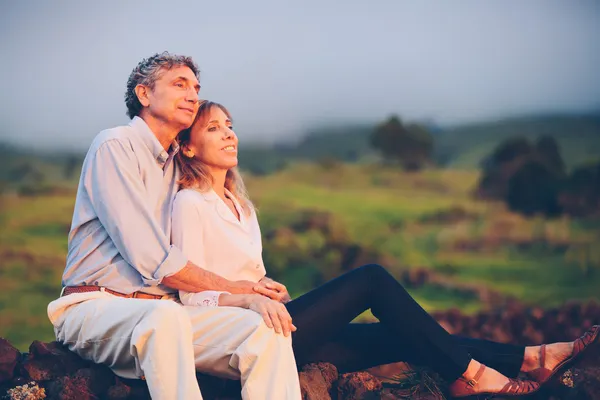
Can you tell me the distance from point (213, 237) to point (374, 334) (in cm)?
69

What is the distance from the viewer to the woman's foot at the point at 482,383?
3.00m

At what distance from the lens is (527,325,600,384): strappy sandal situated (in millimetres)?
3125

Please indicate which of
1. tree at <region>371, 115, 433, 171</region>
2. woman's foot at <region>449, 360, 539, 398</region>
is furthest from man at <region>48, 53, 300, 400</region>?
tree at <region>371, 115, 433, 171</region>

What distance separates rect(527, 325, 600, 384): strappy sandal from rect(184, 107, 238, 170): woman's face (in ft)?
4.38

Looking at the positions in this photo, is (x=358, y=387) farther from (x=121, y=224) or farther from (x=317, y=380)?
(x=121, y=224)

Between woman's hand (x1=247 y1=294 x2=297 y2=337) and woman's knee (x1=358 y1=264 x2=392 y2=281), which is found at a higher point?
woman's knee (x1=358 y1=264 x2=392 y2=281)

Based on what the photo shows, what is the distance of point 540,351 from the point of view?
3.16 meters

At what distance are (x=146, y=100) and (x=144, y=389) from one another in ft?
3.45

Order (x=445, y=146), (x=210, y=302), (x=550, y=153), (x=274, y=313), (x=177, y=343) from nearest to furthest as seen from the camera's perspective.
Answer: (x=177, y=343) < (x=274, y=313) < (x=210, y=302) < (x=550, y=153) < (x=445, y=146)

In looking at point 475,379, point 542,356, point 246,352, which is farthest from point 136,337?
point 542,356

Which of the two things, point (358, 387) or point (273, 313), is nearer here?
point (273, 313)

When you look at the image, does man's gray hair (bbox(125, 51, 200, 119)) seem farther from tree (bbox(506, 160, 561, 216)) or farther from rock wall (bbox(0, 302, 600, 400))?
tree (bbox(506, 160, 561, 216))

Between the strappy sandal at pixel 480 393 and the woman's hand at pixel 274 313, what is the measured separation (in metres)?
0.67

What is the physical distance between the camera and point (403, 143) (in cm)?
848
